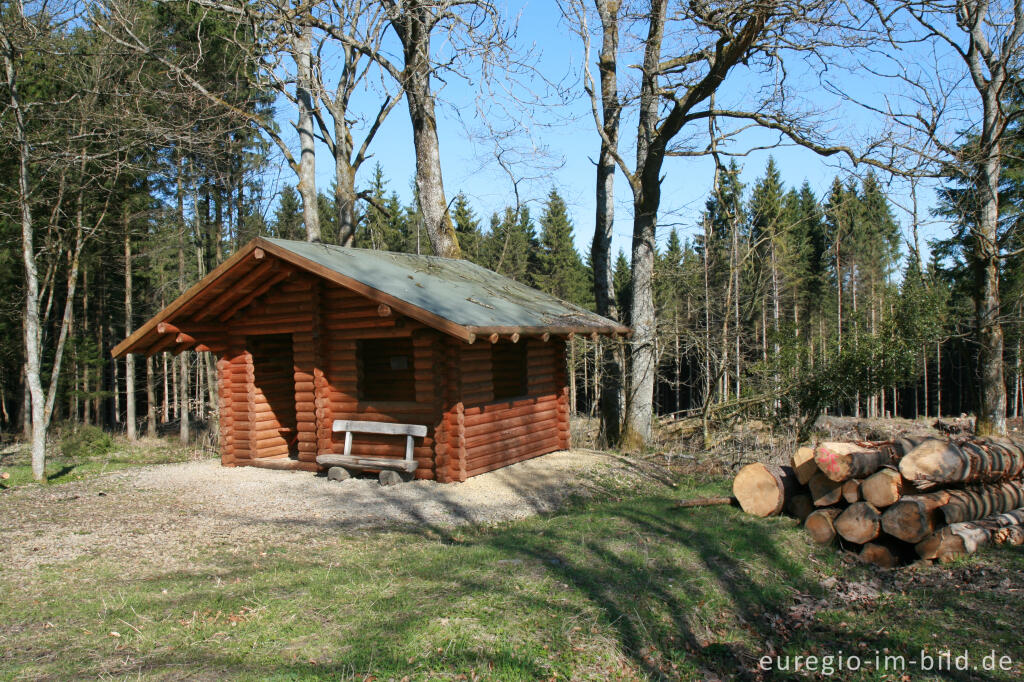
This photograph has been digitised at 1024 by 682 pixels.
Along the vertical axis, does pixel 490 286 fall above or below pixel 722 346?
above

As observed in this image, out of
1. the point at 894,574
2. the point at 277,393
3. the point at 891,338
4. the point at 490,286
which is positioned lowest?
the point at 894,574

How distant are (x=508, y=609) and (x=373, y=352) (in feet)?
27.7

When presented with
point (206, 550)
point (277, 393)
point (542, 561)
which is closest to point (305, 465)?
point (277, 393)

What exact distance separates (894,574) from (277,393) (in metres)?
10.6

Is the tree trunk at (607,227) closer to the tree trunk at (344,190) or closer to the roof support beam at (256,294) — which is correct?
the tree trunk at (344,190)

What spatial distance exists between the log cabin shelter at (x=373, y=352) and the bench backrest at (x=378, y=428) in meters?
0.19

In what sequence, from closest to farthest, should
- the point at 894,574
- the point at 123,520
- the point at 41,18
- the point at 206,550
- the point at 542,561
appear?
1. the point at 542,561
2. the point at 894,574
3. the point at 206,550
4. the point at 123,520
5. the point at 41,18

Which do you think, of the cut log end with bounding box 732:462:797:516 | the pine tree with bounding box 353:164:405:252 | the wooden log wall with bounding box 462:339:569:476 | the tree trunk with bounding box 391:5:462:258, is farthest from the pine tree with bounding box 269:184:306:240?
the cut log end with bounding box 732:462:797:516

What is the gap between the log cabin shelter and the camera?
993 cm

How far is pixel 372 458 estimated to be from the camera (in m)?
10.3

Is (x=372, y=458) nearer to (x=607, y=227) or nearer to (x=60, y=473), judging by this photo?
(x=60, y=473)

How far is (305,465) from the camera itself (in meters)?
11.4

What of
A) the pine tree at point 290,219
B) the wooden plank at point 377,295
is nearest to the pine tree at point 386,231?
the pine tree at point 290,219

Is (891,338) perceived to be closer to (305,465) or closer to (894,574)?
(894,574)
